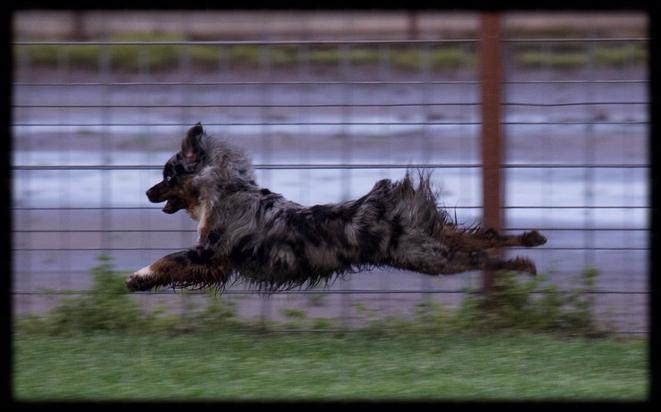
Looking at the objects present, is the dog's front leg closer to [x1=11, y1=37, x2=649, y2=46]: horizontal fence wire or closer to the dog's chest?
the dog's chest

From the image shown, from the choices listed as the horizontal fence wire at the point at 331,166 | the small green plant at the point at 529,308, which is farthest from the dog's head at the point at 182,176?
→ the small green plant at the point at 529,308

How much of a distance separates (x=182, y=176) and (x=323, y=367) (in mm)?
1216

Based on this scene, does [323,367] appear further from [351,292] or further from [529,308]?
[529,308]

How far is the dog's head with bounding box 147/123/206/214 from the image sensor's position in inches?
224

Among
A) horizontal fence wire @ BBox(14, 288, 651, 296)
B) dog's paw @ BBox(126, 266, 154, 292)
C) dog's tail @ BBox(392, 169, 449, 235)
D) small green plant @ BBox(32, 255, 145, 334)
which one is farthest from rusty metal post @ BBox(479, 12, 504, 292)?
small green plant @ BBox(32, 255, 145, 334)

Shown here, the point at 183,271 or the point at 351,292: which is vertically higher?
the point at 183,271

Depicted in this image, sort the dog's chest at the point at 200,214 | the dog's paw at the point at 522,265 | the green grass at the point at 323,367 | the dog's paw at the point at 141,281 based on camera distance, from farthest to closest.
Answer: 1. the dog's paw at the point at 522,265
2. the dog's chest at the point at 200,214
3. the dog's paw at the point at 141,281
4. the green grass at the point at 323,367

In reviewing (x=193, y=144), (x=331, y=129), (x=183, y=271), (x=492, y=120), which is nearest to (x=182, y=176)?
(x=193, y=144)

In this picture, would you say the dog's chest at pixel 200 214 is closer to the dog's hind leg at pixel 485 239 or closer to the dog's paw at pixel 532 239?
the dog's hind leg at pixel 485 239

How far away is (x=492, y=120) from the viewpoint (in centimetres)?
634

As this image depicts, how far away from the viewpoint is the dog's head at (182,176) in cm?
568

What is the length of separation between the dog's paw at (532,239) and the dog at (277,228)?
1.23 feet
